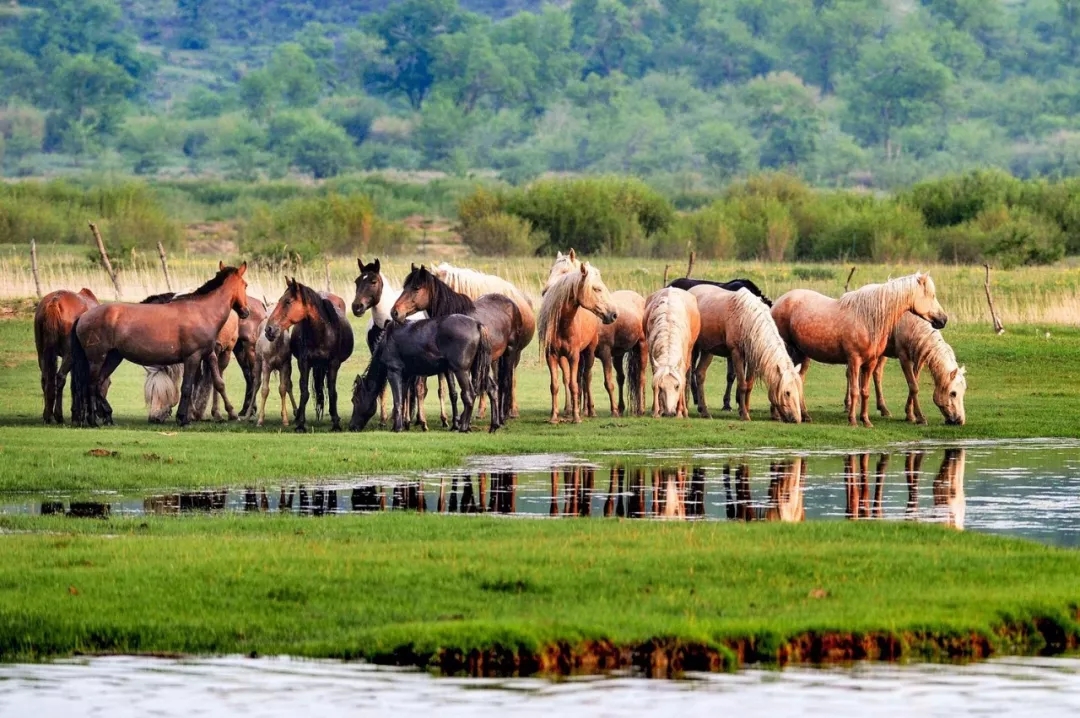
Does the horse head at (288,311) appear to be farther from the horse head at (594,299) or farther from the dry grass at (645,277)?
the dry grass at (645,277)

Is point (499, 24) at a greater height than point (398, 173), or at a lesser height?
greater

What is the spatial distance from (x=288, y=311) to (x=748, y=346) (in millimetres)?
5817

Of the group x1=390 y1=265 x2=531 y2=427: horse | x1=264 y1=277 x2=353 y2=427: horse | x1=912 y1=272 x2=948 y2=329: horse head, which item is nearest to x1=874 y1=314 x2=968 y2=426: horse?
x1=912 y1=272 x2=948 y2=329: horse head

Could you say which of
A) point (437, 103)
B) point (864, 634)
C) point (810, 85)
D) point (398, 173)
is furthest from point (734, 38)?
point (864, 634)

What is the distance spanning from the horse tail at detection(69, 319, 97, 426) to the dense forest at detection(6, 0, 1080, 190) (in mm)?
93523

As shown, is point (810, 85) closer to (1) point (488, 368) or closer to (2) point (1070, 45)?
(2) point (1070, 45)

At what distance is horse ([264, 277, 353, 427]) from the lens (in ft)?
81.5

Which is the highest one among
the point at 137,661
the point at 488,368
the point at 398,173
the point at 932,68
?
the point at 932,68

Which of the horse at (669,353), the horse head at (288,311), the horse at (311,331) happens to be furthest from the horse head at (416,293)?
the horse at (669,353)

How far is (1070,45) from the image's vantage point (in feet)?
541

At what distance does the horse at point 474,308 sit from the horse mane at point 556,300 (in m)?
0.40

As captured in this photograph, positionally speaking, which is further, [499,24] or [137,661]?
[499,24]

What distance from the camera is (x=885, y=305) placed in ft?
85.7

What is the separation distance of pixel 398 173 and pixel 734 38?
49.5 metres
